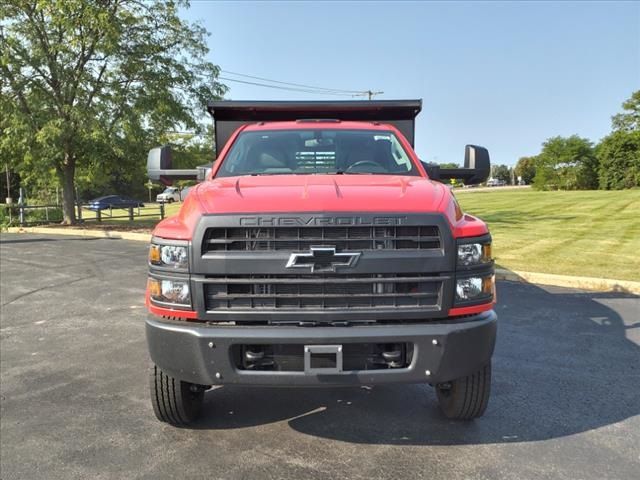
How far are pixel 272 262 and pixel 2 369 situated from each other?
3332 mm

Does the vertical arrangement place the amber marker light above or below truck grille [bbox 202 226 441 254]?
below

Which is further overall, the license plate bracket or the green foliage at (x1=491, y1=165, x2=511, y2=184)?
the green foliage at (x1=491, y1=165, x2=511, y2=184)

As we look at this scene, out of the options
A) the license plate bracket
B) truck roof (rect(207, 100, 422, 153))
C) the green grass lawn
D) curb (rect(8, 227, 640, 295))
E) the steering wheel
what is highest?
truck roof (rect(207, 100, 422, 153))

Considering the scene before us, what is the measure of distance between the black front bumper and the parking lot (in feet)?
1.81

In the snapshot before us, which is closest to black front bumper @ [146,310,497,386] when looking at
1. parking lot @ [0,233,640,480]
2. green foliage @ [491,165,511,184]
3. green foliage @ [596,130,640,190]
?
parking lot @ [0,233,640,480]

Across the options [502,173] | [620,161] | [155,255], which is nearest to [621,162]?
[620,161]

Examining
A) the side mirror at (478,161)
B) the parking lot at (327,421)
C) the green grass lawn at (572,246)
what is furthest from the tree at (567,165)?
the side mirror at (478,161)

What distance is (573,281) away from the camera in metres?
7.78

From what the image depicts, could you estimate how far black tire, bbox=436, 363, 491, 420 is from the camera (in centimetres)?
323

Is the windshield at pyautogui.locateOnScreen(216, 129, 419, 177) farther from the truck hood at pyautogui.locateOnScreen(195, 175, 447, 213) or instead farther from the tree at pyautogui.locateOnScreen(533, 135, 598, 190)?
the tree at pyautogui.locateOnScreen(533, 135, 598, 190)

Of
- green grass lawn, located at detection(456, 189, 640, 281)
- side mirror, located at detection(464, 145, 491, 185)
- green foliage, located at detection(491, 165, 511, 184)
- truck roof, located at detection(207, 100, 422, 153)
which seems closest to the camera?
side mirror, located at detection(464, 145, 491, 185)

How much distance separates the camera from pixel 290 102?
17.7ft

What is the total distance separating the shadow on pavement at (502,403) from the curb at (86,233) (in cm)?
1218

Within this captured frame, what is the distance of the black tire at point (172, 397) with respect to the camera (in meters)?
3.20
